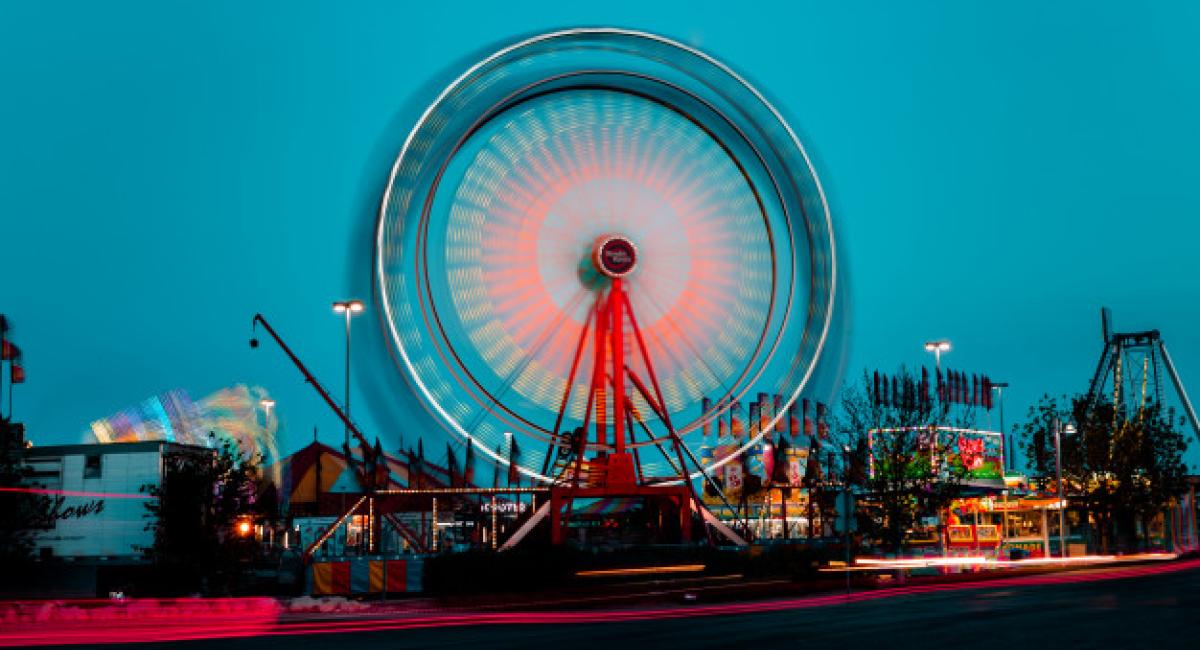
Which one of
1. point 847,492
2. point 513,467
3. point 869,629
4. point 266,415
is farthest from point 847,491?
point 266,415

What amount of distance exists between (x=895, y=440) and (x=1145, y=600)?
20.1m

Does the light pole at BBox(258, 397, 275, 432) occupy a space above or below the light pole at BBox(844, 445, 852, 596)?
above

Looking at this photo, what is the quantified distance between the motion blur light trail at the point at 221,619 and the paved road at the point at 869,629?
0.34m

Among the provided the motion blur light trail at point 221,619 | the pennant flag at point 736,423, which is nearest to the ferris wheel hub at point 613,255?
the pennant flag at point 736,423

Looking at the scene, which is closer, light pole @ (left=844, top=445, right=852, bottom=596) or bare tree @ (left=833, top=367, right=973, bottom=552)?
light pole @ (left=844, top=445, right=852, bottom=596)

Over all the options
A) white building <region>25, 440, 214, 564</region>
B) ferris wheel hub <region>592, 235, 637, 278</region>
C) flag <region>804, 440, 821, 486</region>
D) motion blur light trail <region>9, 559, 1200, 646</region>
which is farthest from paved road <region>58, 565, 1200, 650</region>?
flag <region>804, 440, 821, 486</region>

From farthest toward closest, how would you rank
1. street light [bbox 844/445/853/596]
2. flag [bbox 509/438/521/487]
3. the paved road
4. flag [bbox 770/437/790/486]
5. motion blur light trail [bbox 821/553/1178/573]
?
flag [bbox 770/437/790/486] → motion blur light trail [bbox 821/553/1178/573] → flag [bbox 509/438/521/487] → street light [bbox 844/445/853/596] → the paved road

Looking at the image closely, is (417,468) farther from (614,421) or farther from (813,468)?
→ (614,421)

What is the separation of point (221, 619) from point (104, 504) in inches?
688

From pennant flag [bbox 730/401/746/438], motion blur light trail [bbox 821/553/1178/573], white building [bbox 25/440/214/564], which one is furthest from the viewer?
white building [bbox 25/440/214/564]

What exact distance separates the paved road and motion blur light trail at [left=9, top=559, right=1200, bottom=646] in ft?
1.13

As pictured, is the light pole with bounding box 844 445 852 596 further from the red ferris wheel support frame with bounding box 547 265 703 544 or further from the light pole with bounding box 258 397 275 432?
the light pole with bounding box 258 397 275 432

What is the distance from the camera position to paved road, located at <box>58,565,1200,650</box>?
56.7 ft

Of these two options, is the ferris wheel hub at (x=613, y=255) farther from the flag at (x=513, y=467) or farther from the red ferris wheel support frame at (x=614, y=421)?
the flag at (x=513, y=467)
